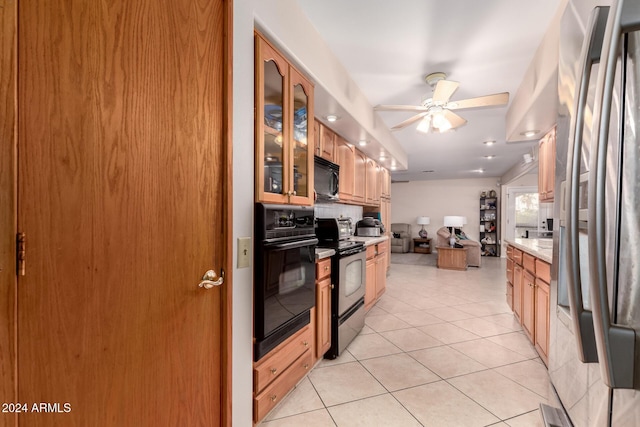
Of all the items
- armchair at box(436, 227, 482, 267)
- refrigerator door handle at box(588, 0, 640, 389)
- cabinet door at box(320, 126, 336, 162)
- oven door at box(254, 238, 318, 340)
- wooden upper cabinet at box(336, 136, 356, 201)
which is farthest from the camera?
armchair at box(436, 227, 482, 267)

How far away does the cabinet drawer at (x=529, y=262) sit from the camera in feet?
8.33

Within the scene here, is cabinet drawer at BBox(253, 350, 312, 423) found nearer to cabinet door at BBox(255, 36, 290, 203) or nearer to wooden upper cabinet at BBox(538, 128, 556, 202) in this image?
cabinet door at BBox(255, 36, 290, 203)

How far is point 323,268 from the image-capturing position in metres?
2.26

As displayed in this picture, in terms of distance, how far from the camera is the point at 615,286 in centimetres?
60

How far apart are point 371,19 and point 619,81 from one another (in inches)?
66.1

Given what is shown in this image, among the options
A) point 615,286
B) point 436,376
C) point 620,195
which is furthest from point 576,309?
point 436,376

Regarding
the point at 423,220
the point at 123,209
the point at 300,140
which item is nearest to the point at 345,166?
the point at 300,140

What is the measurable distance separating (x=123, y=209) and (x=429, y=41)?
2226 millimetres

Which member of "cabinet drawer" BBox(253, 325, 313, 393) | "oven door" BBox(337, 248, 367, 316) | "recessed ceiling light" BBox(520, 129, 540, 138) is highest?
"recessed ceiling light" BBox(520, 129, 540, 138)

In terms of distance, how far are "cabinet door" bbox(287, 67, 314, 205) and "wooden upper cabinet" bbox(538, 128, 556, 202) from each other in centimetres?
258

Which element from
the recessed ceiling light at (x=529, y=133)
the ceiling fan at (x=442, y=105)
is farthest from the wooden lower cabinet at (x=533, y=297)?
the ceiling fan at (x=442, y=105)

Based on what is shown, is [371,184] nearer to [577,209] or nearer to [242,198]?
[242,198]

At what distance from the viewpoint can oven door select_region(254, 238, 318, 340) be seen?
148 centimetres

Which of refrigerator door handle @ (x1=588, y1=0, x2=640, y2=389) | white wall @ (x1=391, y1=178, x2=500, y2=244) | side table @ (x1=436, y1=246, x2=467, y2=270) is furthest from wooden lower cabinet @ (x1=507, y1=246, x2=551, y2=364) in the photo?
white wall @ (x1=391, y1=178, x2=500, y2=244)
